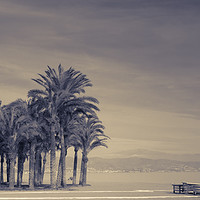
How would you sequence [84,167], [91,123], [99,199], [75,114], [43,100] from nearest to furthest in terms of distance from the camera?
[99,199] → [43,100] → [75,114] → [91,123] → [84,167]

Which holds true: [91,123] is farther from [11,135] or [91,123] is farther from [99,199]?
[99,199]

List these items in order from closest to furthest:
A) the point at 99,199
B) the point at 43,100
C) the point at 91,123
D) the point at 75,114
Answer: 1. the point at 99,199
2. the point at 43,100
3. the point at 75,114
4. the point at 91,123

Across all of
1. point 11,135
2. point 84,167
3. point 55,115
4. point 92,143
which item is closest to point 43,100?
point 55,115

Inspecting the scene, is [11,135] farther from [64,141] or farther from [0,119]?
[64,141]

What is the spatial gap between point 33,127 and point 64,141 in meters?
6.77

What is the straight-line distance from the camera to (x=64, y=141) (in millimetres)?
51188

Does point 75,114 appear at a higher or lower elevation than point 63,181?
higher

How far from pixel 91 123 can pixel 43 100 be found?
1349 cm

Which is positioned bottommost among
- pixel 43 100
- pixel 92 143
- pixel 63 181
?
pixel 63 181

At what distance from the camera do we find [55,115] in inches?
1806

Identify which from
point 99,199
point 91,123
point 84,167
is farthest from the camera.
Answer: point 84,167

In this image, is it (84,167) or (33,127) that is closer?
(33,127)

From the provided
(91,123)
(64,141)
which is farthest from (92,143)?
(64,141)

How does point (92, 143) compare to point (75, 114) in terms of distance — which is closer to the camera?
point (75, 114)
